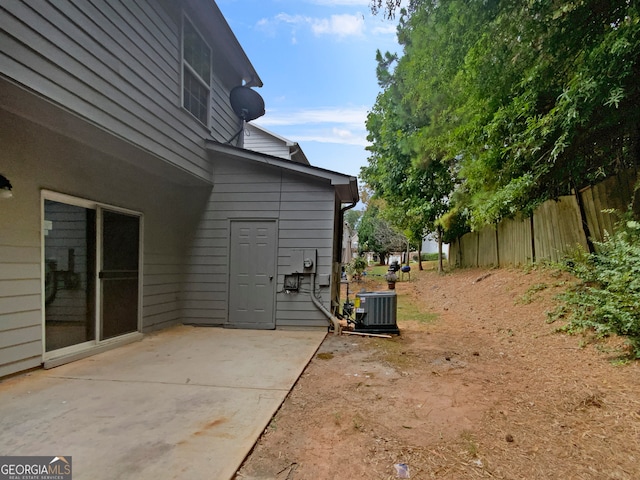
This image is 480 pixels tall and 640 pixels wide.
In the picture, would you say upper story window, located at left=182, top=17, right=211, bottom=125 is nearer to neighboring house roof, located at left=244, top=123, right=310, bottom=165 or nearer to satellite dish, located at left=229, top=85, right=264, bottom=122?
satellite dish, located at left=229, top=85, right=264, bottom=122

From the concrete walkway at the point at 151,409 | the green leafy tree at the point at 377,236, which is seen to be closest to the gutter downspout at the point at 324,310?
the concrete walkway at the point at 151,409

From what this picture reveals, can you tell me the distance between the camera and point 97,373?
316 centimetres

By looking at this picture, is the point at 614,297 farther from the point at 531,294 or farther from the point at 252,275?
the point at 252,275

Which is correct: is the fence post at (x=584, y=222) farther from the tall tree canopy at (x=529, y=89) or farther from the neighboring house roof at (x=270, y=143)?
the neighboring house roof at (x=270, y=143)

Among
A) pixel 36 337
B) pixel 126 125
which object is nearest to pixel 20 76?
pixel 126 125

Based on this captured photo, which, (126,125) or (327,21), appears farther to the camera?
(327,21)

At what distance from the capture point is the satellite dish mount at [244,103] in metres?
6.21

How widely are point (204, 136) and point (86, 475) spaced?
4630 millimetres

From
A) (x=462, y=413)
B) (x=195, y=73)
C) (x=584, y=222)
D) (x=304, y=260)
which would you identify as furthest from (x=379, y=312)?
(x=195, y=73)

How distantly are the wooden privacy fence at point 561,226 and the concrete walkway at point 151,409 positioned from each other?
4.72 metres

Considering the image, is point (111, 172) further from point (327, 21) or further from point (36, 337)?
point (327, 21)

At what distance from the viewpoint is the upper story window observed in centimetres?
459

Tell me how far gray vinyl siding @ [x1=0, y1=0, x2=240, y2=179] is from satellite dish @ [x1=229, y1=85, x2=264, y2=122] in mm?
1627

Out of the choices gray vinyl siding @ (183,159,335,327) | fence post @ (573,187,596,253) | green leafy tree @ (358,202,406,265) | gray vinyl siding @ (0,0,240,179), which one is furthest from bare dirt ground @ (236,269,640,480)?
green leafy tree @ (358,202,406,265)
